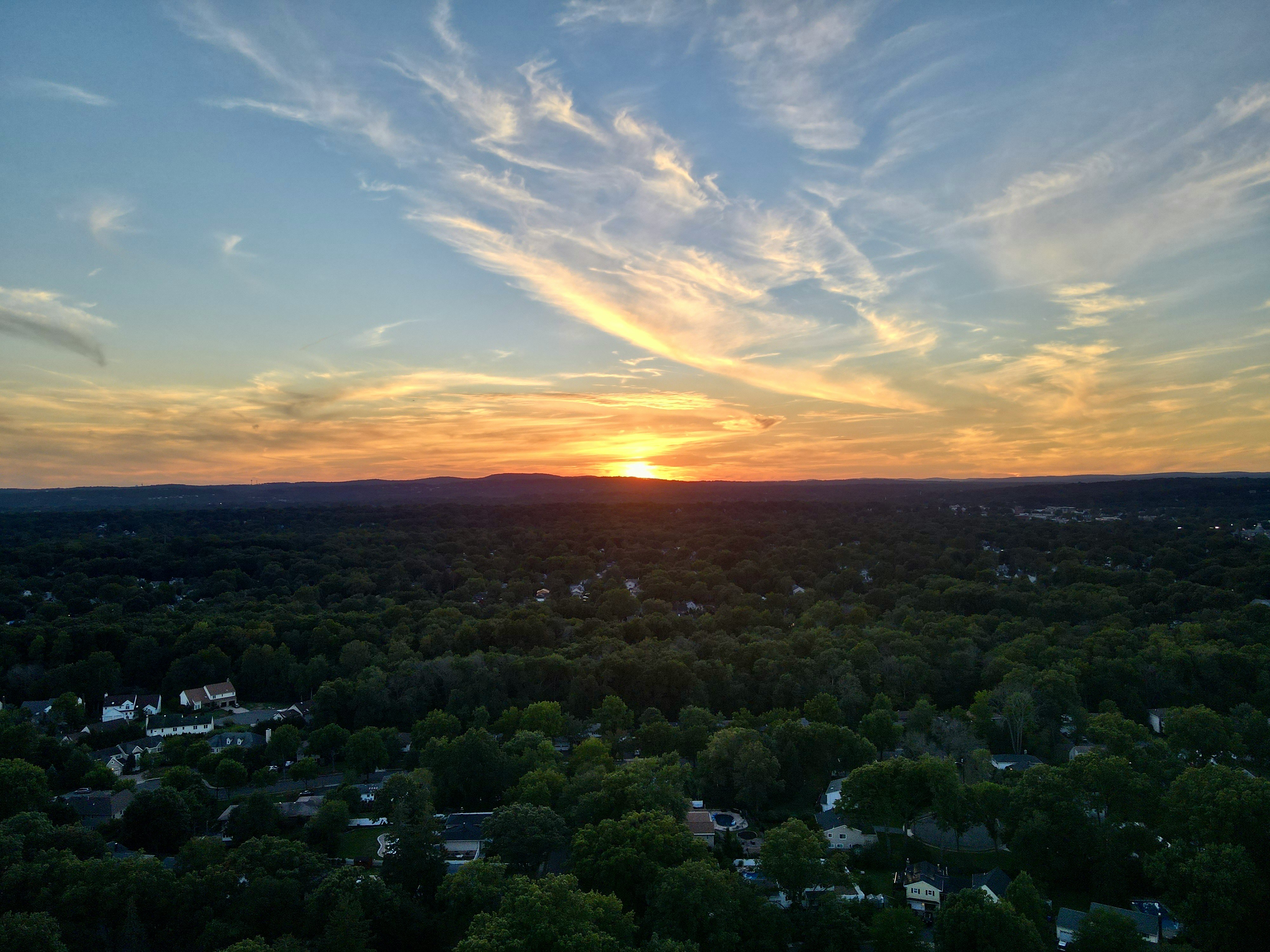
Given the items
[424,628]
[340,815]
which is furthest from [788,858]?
[424,628]

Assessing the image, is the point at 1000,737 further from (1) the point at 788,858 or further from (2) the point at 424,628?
(2) the point at 424,628

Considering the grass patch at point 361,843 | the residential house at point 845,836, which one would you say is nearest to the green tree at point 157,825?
the grass patch at point 361,843

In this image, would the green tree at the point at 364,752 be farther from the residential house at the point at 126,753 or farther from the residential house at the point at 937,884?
the residential house at the point at 937,884

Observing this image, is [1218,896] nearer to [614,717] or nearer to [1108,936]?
[1108,936]

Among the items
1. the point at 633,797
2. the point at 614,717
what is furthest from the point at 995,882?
the point at 614,717

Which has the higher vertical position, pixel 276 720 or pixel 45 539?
pixel 45 539

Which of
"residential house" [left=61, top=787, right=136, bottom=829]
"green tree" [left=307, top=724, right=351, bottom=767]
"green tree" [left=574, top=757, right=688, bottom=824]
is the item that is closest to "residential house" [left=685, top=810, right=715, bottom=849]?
"green tree" [left=574, top=757, right=688, bottom=824]
